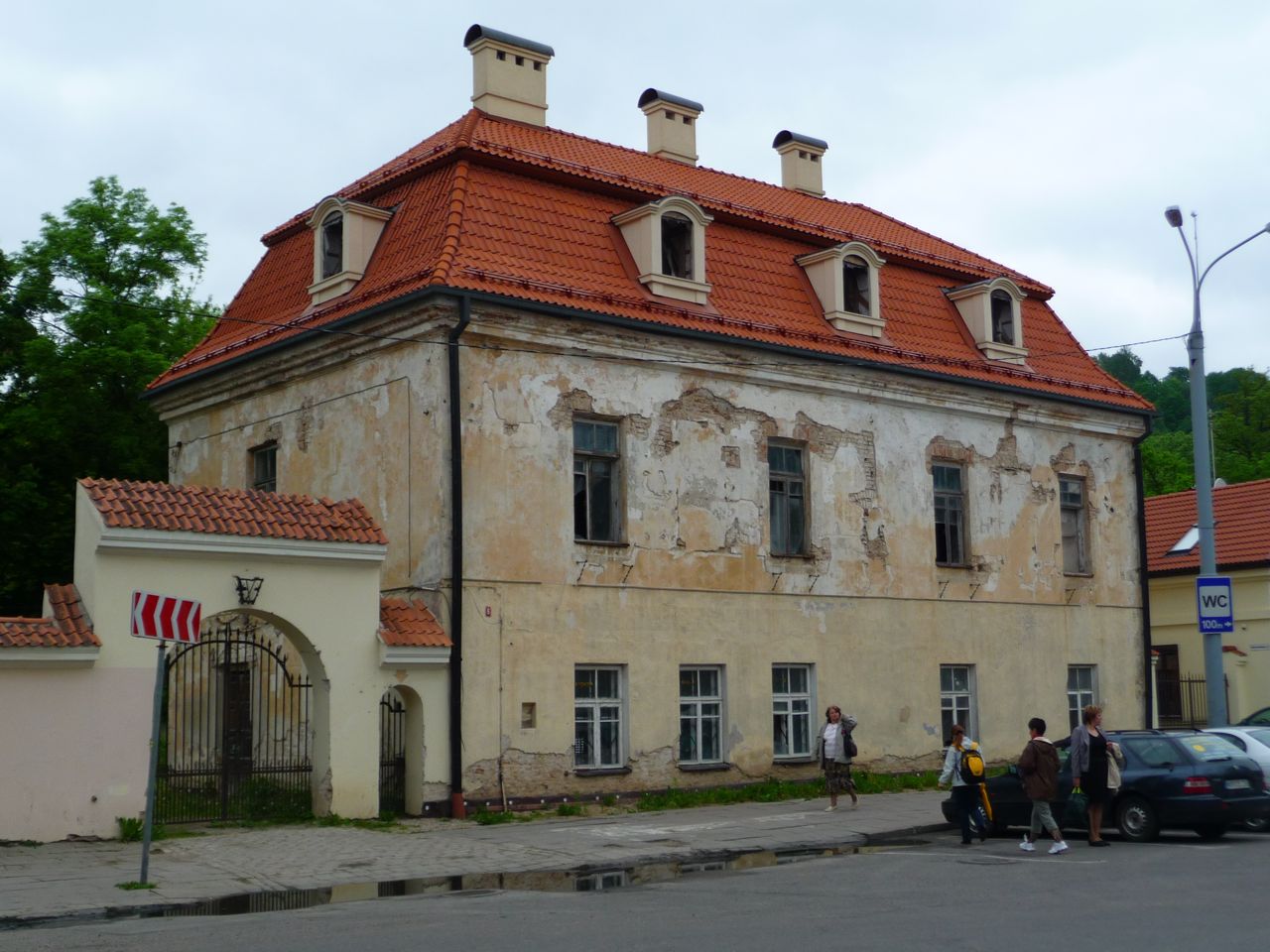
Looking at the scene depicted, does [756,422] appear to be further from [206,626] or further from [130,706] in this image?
[130,706]

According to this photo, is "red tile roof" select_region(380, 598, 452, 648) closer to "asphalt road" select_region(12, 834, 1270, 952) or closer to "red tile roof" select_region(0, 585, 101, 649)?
"red tile roof" select_region(0, 585, 101, 649)

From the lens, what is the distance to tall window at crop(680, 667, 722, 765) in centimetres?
2234

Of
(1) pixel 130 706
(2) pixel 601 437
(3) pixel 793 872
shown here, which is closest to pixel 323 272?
(2) pixel 601 437

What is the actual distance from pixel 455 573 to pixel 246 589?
2888 millimetres

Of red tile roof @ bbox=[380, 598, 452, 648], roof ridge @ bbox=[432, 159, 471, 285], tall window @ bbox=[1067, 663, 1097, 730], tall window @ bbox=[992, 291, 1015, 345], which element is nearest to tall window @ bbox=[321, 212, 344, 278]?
roof ridge @ bbox=[432, 159, 471, 285]

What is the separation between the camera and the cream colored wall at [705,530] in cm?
2058

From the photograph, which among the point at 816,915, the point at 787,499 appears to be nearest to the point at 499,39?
the point at 787,499

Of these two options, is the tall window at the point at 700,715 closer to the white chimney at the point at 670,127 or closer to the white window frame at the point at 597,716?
the white window frame at the point at 597,716

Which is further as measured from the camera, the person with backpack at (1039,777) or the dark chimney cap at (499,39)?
the dark chimney cap at (499,39)

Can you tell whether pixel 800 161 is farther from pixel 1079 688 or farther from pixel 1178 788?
pixel 1178 788

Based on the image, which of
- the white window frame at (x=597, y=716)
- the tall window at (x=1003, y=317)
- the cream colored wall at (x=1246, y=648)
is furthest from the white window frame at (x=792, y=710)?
the cream colored wall at (x=1246, y=648)

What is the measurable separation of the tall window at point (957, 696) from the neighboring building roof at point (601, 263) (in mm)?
4905

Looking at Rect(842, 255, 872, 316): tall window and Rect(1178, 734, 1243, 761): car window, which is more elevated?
Rect(842, 255, 872, 316): tall window

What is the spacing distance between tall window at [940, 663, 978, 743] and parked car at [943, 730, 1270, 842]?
784cm
